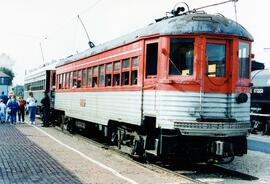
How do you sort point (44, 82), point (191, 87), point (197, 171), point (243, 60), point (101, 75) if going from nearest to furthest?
point (191, 87) < point (243, 60) < point (197, 171) < point (101, 75) < point (44, 82)

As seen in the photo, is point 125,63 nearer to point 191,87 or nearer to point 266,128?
point 191,87

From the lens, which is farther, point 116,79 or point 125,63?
point 116,79

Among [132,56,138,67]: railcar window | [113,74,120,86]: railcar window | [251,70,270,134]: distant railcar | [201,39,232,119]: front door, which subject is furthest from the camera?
[251,70,270,134]: distant railcar

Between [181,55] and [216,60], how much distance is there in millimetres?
806

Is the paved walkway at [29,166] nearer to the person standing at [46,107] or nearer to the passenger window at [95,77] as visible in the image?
the passenger window at [95,77]

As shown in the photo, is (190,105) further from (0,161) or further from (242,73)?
(0,161)

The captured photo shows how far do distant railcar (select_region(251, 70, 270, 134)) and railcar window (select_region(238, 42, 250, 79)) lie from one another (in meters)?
12.4

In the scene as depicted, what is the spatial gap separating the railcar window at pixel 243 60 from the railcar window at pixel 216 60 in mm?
448

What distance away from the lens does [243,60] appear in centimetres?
1119

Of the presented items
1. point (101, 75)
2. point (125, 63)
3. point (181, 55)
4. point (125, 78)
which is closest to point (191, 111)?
point (181, 55)

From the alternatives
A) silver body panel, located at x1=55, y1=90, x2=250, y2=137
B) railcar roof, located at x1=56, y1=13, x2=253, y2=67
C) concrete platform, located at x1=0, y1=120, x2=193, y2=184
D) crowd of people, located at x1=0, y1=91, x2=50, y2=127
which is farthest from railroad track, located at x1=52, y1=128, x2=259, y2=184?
crowd of people, located at x1=0, y1=91, x2=50, y2=127

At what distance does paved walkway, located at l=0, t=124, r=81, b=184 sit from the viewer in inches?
368

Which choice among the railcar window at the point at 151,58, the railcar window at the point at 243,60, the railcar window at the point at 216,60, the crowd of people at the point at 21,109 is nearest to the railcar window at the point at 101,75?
Result: the railcar window at the point at 151,58

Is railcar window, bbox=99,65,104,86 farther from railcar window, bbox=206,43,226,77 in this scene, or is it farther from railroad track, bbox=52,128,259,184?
railcar window, bbox=206,43,226,77
